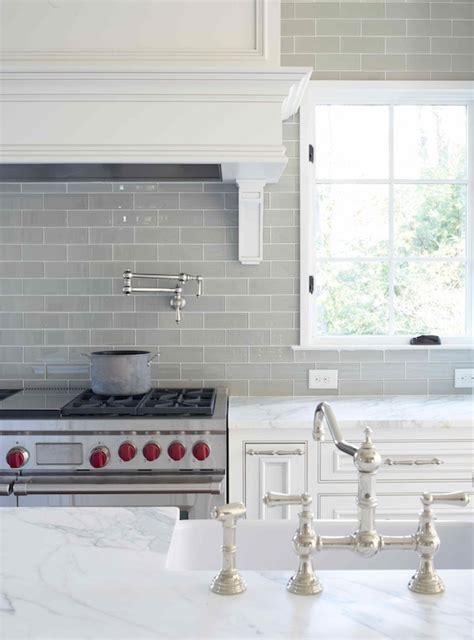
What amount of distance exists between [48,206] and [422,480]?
7.05ft

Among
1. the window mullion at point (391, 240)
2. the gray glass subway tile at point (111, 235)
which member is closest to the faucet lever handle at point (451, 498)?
the window mullion at point (391, 240)

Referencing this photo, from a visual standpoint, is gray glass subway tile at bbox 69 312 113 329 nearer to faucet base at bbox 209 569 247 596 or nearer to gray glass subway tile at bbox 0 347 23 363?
gray glass subway tile at bbox 0 347 23 363

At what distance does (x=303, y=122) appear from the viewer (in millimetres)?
3316

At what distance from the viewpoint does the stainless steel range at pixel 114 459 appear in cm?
262

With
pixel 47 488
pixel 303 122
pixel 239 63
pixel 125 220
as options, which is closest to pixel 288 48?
pixel 303 122

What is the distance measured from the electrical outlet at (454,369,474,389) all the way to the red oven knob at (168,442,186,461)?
1514 mm

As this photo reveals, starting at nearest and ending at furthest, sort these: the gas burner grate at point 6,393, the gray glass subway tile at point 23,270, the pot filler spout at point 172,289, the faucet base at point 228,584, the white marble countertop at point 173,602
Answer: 1. the white marble countertop at point 173,602
2. the faucet base at point 228,584
3. the gas burner grate at point 6,393
4. the pot filler spout at point 172,289
5. the gray glass subway tile at point 23,270

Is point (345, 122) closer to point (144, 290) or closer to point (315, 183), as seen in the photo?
point (315, 183)

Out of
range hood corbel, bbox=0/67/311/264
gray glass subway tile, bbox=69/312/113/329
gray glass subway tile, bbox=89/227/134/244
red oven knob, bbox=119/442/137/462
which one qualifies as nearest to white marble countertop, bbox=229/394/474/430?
red oven knob, bbox=119/442/137/462

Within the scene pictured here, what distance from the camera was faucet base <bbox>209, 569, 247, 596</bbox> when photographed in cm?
108

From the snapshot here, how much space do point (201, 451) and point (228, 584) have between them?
156cm

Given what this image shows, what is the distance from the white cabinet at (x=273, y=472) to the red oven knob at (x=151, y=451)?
0.36 meters

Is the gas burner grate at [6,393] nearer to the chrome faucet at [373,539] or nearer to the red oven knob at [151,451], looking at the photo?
the red oven knob at [151,451]

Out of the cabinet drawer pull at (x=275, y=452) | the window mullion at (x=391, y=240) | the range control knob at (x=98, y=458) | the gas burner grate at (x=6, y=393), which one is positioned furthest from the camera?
the window mullion at (x=391, y=240)
